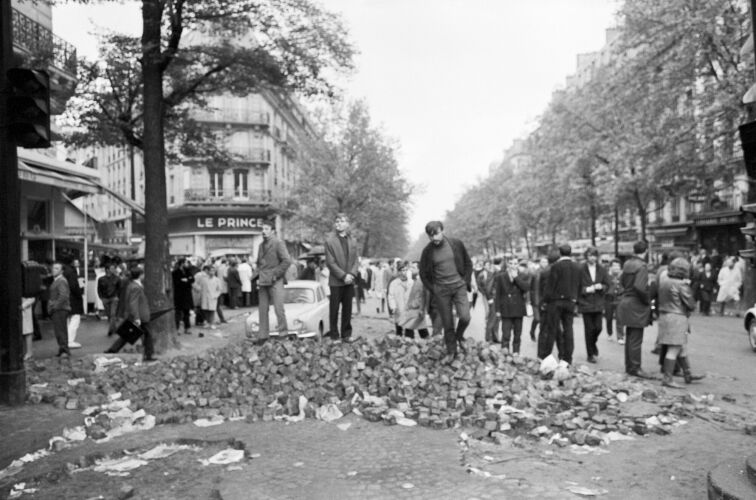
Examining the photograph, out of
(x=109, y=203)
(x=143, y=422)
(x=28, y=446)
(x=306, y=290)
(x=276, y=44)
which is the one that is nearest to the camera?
(x=28, y=446)

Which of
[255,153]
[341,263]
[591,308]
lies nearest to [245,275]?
[341,263]

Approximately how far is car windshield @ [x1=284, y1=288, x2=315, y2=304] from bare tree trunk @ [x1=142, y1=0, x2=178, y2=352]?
2687 mm

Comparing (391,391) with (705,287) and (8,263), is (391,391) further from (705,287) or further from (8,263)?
(705,287)

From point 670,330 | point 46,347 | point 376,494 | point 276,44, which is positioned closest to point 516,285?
point 670,330

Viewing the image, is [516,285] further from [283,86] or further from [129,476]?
[129,476]

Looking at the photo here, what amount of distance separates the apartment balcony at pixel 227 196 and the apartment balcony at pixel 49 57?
33410mm

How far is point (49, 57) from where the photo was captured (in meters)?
13.6

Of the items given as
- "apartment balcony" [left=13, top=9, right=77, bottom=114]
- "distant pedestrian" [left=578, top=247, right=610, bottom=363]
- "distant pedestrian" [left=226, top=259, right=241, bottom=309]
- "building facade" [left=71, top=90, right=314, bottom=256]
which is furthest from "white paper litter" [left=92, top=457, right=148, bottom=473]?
"building facade" [left=71, top=90, right=314, bottom=256]

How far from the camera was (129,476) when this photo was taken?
544 centimetres

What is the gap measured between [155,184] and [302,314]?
3.88 m

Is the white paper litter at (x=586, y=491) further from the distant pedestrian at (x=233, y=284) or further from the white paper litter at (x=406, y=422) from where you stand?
the distant pedestrian at (x=233, y=284)

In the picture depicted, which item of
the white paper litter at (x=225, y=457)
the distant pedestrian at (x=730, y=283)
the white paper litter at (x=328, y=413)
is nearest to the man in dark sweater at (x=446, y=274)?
the white paper litter at (x=328, y=413)

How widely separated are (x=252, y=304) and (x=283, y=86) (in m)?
16.4

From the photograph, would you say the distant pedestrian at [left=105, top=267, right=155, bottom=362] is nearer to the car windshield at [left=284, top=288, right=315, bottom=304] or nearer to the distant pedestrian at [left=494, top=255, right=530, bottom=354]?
the car windshield at [left=284, top=288, right=315, bottom=304]
